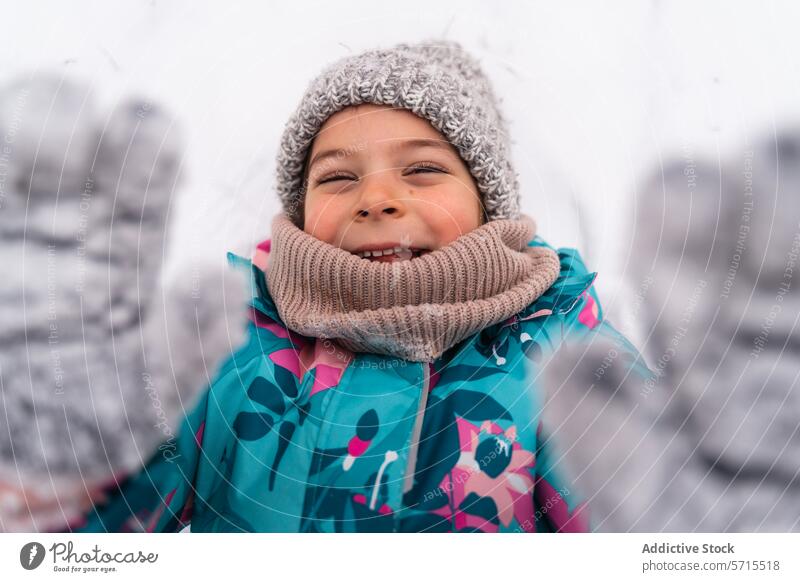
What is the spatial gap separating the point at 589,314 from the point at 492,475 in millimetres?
183

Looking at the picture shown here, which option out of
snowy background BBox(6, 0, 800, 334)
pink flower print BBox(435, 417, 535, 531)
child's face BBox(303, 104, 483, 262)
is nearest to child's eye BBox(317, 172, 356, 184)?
child's face BBox(303, 104, 483, 262)

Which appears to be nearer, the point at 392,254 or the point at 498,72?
the point at 392,254

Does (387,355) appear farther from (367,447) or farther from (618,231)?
(618,231)

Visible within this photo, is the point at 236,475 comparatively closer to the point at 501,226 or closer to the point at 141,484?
the point at 141,484

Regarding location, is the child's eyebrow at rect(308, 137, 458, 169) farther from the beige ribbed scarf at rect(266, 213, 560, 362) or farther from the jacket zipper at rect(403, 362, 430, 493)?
the jacket zipper at rect(403, 362, 430, 493)

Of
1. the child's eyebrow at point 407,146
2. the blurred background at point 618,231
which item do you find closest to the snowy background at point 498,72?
the blurred background at point 618,231

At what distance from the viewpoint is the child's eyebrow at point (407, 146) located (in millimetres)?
608

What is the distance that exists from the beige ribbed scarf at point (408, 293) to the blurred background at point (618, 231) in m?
0.09

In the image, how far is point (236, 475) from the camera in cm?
59

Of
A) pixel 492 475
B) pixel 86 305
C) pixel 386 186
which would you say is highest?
pixel 386 186

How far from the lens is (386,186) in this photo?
60 cm

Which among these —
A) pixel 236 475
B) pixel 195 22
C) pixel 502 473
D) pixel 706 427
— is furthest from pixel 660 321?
pixel 195 22

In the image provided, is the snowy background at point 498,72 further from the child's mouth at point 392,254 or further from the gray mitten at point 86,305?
the child's mouth at point 392,254

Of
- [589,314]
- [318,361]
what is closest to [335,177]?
[318,361]
